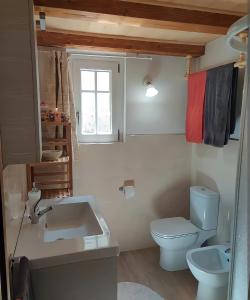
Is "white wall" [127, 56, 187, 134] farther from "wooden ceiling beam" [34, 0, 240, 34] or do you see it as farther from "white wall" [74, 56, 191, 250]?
"wooden ceiling beam" [34, 0, 240, 34]

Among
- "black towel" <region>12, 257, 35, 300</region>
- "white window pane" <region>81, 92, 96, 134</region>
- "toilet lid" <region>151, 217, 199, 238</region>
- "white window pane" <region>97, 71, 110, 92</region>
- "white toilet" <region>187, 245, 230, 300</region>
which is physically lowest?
"white toilet" <region>187, 245, 230, 300</region>

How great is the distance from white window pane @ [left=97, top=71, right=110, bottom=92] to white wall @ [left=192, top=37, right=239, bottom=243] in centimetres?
101

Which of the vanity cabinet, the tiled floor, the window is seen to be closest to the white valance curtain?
the window

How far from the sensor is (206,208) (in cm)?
247

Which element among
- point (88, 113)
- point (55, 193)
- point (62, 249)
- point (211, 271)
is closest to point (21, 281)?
point (62, 249)

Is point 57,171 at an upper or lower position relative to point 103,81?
lower

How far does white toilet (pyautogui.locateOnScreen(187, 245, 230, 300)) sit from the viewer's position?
1890mm

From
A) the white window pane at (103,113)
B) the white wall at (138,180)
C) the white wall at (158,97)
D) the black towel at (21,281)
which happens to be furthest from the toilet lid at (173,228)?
the black towel at (21,281)

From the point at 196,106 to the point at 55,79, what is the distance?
1389 millimetres

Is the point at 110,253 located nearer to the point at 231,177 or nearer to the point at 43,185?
the point at 43,185

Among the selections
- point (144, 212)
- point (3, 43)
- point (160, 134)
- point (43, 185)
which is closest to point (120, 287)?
point (144, 212)

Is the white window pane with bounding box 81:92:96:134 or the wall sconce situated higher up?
the wall sconce

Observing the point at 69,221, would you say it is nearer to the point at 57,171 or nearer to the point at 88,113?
the point at 57,171

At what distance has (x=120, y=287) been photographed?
90.4 inches
